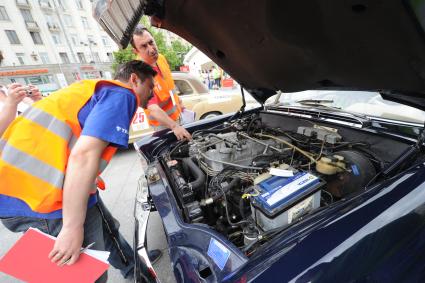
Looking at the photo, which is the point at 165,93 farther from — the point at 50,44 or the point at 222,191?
the point at 50,44

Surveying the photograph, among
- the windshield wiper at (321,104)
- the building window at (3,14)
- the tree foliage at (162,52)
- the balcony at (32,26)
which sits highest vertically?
the building window at (3,14)

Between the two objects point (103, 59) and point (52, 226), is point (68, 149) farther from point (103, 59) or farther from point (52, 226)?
point (103, 59)

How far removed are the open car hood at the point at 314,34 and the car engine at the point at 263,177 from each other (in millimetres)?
403

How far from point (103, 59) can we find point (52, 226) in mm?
29423

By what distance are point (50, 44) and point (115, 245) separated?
28.0 metres

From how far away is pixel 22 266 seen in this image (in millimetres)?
988

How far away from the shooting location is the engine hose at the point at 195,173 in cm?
135

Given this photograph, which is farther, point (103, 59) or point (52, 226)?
point (103, 59)

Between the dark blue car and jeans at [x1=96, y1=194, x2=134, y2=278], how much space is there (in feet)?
1.30

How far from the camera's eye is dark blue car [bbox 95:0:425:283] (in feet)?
2.63

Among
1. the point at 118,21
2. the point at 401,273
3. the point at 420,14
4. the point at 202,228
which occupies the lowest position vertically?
the point at 401,273

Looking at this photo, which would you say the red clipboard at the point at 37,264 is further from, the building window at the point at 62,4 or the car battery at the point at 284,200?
the building window at the point at 62,4

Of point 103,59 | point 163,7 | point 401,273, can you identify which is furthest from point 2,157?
point 103,59

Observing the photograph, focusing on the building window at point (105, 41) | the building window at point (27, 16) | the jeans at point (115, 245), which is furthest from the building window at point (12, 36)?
the jeans at point (115, 245)
